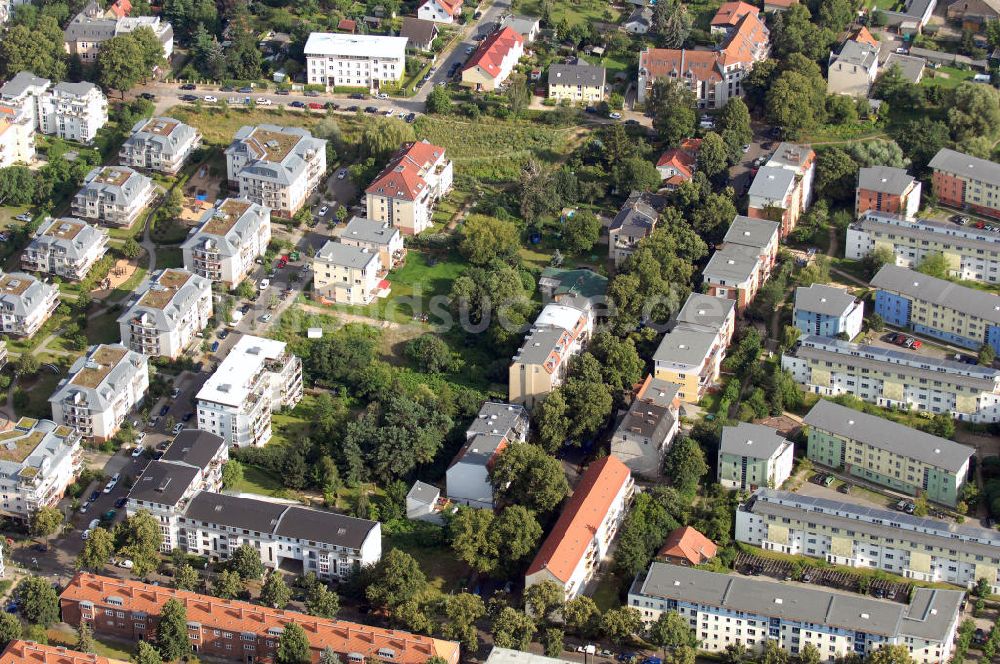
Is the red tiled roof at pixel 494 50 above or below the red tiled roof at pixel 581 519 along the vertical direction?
above

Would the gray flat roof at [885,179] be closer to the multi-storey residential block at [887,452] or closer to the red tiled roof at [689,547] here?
the multi-storey residential block at [887,452]

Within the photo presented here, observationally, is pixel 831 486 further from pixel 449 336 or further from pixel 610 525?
pixel 449 336

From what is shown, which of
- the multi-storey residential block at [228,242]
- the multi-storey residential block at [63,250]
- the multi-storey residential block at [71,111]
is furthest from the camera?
the multi-storey residential block at [71,111]

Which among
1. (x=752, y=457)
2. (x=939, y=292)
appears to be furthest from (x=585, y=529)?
(x=939, y=292)

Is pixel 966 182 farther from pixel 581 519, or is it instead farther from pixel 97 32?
pixel 97 32

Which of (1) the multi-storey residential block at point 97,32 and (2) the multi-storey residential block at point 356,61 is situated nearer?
(2) the multi-storey residential block at point 356,61

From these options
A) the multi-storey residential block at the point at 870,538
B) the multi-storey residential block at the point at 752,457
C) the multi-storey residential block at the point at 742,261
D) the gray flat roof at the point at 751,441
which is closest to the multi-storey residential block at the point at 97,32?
the multi-storey residential block at the point at 742,261

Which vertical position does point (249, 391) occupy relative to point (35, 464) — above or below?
above

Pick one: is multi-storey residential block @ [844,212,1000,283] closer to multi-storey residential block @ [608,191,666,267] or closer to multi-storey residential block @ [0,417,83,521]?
multi-storey residential block @ [608,191,666,267]
